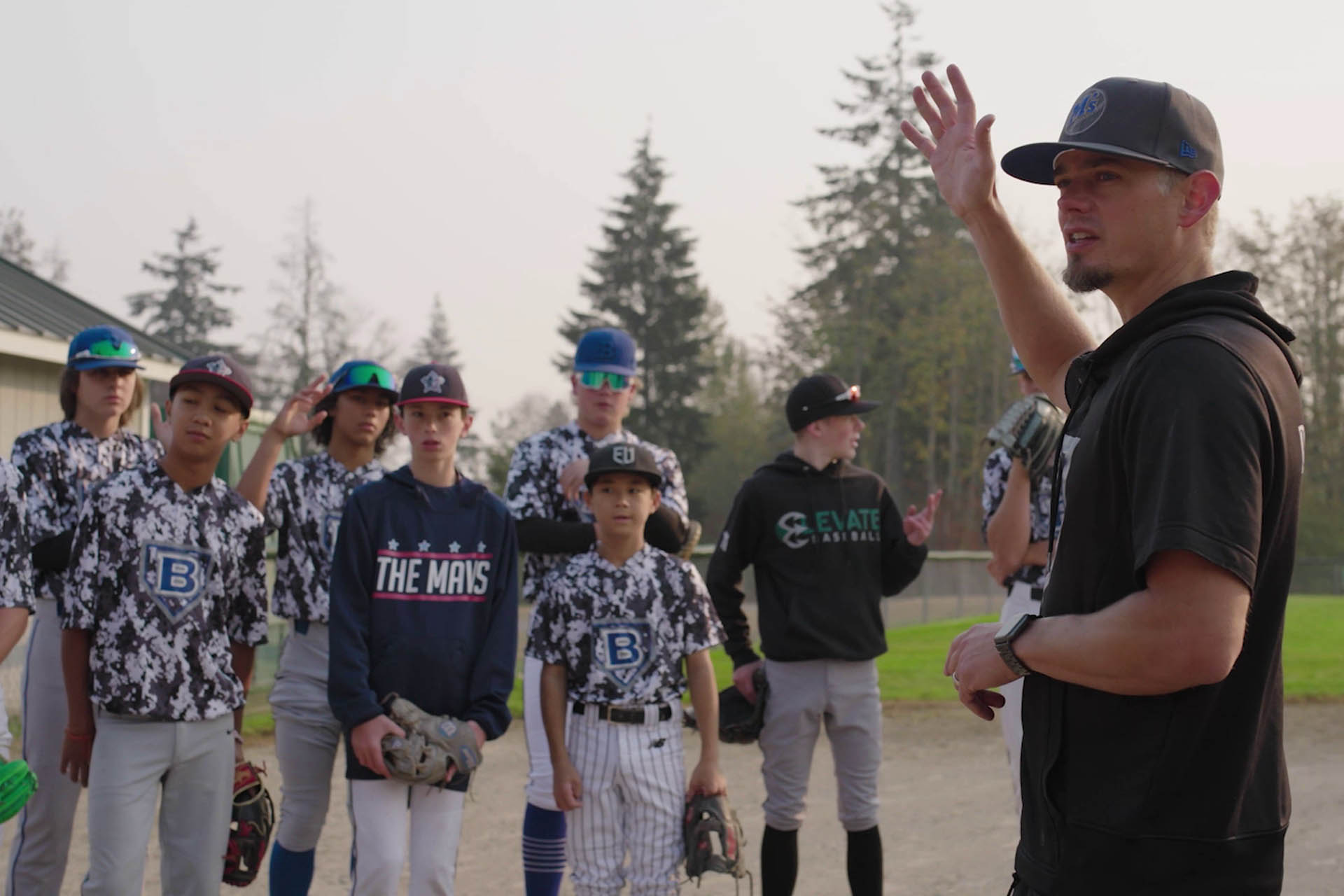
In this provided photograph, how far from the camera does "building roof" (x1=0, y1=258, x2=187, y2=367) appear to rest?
11.2 meters

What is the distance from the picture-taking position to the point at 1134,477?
210 centimetres

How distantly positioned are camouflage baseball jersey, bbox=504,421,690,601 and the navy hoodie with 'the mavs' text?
770 mm

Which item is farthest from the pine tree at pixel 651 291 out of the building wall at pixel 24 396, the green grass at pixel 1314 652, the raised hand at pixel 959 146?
the raised hand at pixel 959 146

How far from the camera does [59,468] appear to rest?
18.0ft

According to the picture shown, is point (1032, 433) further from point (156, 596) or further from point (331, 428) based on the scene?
point (156, 596)

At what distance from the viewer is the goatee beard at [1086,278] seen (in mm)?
2428

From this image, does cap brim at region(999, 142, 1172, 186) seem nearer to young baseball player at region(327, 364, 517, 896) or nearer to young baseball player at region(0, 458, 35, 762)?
young baseball player at region(327, 364, 517, 896)

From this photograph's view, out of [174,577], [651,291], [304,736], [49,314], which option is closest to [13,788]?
[174,577]

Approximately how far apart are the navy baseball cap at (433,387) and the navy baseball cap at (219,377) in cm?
61

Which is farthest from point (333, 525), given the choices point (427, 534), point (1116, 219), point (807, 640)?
point (1116, 219)

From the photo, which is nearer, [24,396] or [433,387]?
[433,387]

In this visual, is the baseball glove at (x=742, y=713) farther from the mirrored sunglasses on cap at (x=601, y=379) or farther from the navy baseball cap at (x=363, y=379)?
the navy baseball cap at (x=363, y=379)

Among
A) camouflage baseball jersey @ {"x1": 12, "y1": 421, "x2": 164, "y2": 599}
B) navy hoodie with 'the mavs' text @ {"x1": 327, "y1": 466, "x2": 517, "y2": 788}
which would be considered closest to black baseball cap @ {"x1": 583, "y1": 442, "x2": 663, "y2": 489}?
navy hoodie with 'the mavs' text @ {"x1": 327, "y1": 466, "x2": 517, "y2": 788}

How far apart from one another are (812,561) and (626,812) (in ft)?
5.17
